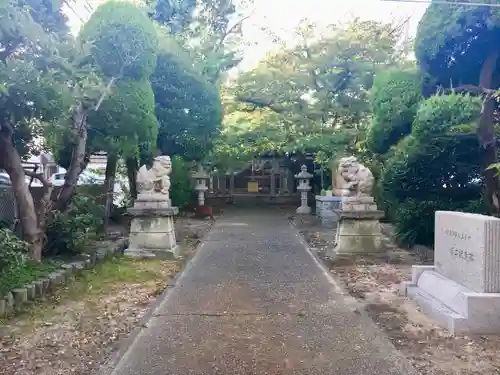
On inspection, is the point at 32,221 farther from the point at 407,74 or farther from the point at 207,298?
the point at 407,74

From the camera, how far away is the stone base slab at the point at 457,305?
482 centimetres

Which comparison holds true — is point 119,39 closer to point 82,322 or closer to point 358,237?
point 82,322

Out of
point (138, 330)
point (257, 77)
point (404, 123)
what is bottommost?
point (138, 330)

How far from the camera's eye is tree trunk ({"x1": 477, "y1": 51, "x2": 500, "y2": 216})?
8.06 m

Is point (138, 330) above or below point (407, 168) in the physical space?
below

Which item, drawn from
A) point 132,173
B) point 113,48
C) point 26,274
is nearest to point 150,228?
point 113,48

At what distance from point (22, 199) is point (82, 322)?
109 inches

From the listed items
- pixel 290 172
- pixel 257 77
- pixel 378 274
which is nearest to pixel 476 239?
pixel 378 274

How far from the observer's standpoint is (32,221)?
24.3ft

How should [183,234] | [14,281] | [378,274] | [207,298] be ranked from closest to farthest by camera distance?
1. [14,281]
2. [207,298]
3. [378,274]
4. [183,234]

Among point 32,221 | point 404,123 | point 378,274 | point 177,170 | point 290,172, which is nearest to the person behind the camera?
point 32,221

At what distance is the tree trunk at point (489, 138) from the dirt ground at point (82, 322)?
5.13m

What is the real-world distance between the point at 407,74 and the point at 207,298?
6.27 m

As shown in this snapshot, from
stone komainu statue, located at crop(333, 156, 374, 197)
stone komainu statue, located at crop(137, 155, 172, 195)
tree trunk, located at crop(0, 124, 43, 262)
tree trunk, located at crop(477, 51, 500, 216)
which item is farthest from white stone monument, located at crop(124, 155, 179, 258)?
tree trunk, located at crop(477, 51, 500, 216)
